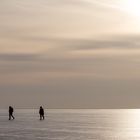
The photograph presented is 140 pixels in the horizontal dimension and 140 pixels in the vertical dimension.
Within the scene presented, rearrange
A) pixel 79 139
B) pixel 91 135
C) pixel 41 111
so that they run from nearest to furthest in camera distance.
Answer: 1. pixel 79 139
2. pixel 91 135
3. pixel 41 111

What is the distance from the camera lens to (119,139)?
105ft

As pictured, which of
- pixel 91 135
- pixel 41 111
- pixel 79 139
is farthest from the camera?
pixel 41 111

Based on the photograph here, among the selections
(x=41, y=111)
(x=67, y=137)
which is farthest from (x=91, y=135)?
(x=41, y=111)

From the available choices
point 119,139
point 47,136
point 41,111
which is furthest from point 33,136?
point 41,111

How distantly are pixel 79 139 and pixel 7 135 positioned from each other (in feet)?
16.4

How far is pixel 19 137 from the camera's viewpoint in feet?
106

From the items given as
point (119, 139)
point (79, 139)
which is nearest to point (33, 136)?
point (79, 139)

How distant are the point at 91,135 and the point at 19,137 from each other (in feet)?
17.7

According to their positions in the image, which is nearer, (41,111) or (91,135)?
(91,135)

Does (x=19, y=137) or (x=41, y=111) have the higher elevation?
(x=41, y=111)

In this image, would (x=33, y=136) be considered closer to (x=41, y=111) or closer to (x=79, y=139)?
(x=79, y=139)

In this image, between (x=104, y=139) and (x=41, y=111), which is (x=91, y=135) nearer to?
(x=104, y=139)

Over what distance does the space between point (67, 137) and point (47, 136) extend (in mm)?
1455

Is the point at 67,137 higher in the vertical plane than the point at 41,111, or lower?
lower
